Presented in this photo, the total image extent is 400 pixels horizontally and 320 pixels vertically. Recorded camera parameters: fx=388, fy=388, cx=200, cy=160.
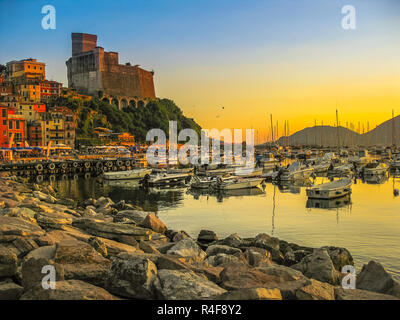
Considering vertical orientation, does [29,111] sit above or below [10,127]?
above

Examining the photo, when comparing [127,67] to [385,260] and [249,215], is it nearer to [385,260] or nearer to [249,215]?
[249,215]

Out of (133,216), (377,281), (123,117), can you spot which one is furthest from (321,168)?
(123,117)

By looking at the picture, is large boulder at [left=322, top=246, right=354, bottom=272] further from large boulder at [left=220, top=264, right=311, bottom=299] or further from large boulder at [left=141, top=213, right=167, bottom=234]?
large boulder at [left=141, top=213, right=167, bottom=234]

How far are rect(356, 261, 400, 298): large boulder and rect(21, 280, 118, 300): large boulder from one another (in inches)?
208

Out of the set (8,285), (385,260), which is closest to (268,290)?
(8,285)

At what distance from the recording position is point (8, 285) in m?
5.97

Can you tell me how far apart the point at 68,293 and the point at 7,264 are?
1.77 m

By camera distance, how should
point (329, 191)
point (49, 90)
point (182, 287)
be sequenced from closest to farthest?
point (182, 287), point (329, 191), point (49, 90)

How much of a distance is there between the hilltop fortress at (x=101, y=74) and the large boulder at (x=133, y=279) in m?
103

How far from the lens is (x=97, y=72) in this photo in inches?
4190

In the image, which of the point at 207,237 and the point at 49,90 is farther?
the point at 49,90

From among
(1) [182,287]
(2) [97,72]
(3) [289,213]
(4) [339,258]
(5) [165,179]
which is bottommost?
(3) [289,213]

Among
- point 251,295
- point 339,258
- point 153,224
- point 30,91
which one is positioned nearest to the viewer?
point 251,295

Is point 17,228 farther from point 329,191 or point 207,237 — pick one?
point 329,191
